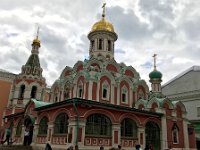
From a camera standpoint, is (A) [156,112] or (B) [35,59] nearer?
(A) [156,112]

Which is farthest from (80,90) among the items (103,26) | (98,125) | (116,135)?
(103,26)

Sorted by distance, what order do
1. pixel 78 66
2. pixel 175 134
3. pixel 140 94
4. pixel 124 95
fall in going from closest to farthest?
pixel 175 134 → pixel 124 95 → pixel 78 66 → pixel 140 94

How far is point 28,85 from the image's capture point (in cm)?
2722

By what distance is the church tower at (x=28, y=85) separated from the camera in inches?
1049

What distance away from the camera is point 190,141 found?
22125mm

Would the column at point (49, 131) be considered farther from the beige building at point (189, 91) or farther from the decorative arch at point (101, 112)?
the beige building at point (189, 91)

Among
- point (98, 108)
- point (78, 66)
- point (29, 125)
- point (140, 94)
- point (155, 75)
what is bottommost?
point (29, 125)

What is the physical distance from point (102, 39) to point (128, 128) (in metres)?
10.8

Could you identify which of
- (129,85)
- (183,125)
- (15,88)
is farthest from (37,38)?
(183,125)

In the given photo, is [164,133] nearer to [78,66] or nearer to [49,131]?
[49,131]

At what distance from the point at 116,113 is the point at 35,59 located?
15.9m

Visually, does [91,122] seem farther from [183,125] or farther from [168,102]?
[183,125]

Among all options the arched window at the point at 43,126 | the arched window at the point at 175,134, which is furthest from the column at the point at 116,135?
the arched window at the point at 175,134

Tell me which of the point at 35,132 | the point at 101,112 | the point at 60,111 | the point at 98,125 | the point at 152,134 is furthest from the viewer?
the point at 152,134
